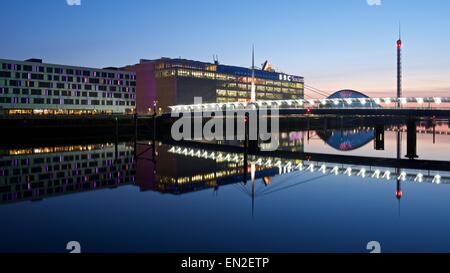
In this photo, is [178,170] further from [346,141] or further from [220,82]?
[220,82]

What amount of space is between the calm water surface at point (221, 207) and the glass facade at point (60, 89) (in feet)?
174

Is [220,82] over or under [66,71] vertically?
over

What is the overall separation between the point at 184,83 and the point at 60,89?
31.6 metres

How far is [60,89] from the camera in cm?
8156

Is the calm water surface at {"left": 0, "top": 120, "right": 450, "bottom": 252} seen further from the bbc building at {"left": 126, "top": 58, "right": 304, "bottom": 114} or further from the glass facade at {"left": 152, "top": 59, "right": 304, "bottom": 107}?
the glass facade at {"left": 152, "top": 59, "right": 304, "bottom": 107}

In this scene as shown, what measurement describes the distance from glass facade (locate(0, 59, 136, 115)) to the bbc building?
31.1ft

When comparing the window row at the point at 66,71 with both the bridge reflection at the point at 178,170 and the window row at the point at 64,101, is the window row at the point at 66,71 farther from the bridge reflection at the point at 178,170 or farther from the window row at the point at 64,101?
the bridge reflection at the point at 178,170

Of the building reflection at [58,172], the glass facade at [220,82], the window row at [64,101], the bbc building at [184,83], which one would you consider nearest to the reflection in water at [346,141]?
the building reflection at [58,172]

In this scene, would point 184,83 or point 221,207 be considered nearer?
point 221,207

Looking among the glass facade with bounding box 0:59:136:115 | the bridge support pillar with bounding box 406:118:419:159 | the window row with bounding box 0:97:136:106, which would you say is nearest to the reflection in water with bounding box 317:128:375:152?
the bridge support pillar with bounding box 406:118:419:159

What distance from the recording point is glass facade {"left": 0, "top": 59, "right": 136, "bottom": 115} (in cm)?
7331

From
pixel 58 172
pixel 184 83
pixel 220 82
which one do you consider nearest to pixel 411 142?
pixel 58 172
